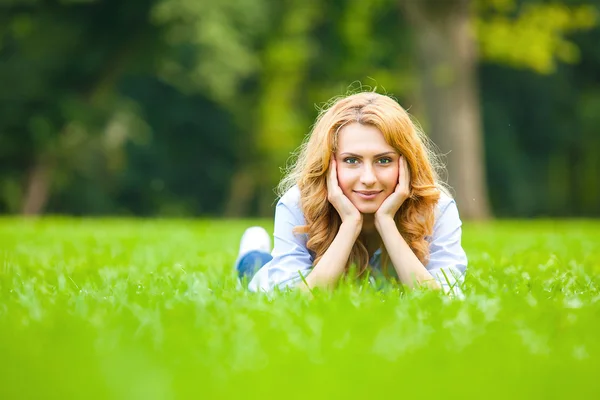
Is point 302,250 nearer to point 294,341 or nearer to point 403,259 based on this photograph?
point 403,259

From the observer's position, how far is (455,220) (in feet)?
12.4

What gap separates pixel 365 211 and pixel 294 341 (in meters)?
1.44

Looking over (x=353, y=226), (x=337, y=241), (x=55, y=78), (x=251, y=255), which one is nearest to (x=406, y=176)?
(x=353, y=226)

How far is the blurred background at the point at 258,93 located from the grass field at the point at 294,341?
9953 millimetres

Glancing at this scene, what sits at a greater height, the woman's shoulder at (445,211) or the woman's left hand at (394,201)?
the woman's left hand at (394,201)

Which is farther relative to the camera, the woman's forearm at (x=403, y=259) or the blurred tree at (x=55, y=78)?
the blurred tree at (x=55, y=78)

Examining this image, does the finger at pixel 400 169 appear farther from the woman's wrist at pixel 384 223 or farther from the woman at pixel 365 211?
the woman's wrist at pixel 384 223

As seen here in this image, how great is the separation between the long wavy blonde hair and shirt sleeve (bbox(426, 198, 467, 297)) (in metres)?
0.06

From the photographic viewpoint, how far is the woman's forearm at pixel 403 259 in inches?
134

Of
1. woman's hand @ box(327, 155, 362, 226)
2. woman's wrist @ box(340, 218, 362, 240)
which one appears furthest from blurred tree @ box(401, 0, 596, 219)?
woman's wrist @ box(340, 218, 362, 240)

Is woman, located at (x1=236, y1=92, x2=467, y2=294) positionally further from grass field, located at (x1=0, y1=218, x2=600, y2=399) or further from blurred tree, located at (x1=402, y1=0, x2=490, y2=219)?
blurred tree, located at (x1=402, y1=0, x2=490, y2=219)

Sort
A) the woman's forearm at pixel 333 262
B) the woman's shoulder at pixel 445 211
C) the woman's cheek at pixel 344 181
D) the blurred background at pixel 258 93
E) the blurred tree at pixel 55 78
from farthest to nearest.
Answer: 1. the blurred tree at pixel 55 78
2. the blurred background at pixel 258 93
3. the woman's shoulder at pixel 445 211
4. the woman's cheek at pixel 344 181
5. the woman's forearm at pixel 333 262

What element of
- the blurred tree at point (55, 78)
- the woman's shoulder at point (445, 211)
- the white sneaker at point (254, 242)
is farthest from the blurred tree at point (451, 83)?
the blurred tree at point (55, 78)

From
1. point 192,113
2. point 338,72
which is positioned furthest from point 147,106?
point 338,72
